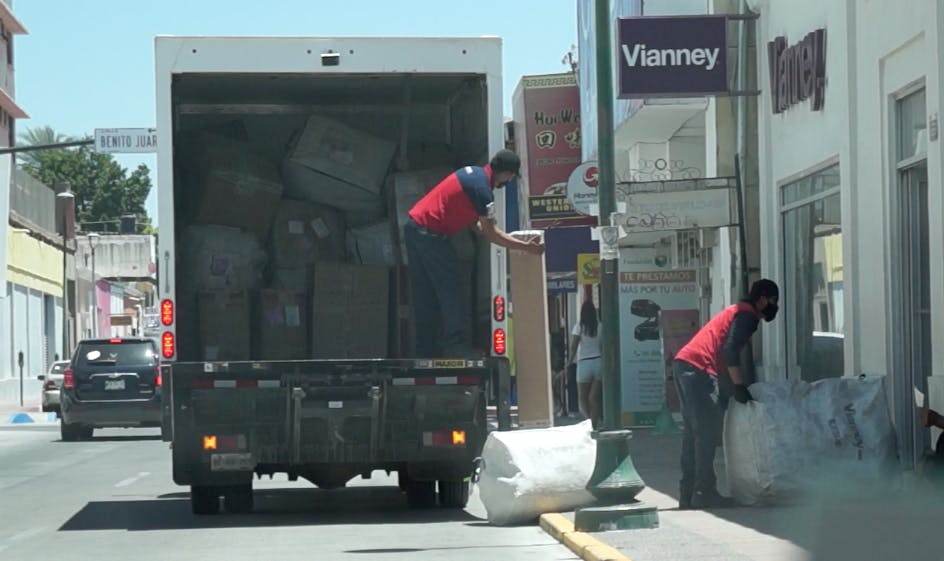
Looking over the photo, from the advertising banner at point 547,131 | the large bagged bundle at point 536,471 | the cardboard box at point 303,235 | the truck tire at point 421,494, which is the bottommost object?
the truck tire at point 421,494

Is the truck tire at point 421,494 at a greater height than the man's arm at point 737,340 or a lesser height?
lesser

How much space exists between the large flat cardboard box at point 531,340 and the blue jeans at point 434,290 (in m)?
0.47

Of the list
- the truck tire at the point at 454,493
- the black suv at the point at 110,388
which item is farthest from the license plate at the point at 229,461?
the black suv at the point at 110,388

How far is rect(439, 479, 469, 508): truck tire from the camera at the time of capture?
47.1 ft

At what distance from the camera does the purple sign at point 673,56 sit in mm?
16703

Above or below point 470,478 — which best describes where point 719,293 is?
above

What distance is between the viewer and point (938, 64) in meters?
12.5

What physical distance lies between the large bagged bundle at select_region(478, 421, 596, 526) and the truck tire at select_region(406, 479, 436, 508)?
1906 millimetres

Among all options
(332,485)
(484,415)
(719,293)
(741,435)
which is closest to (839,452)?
(741,435)

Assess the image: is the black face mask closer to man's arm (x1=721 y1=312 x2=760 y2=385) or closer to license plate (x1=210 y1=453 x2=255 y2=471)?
man's arm (x1=721 y1=312 x2=760 y2=385)

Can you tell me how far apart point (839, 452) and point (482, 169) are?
11.2 ft

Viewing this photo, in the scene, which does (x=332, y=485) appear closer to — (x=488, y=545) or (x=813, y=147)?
(x=488, y=545)

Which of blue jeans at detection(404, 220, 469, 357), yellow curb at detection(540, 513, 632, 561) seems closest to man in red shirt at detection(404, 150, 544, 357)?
blue jeans at detection(404, 220, 469, 357)

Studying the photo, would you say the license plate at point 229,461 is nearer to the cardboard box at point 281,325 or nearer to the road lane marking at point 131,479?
the cardboard box at point 281,325
